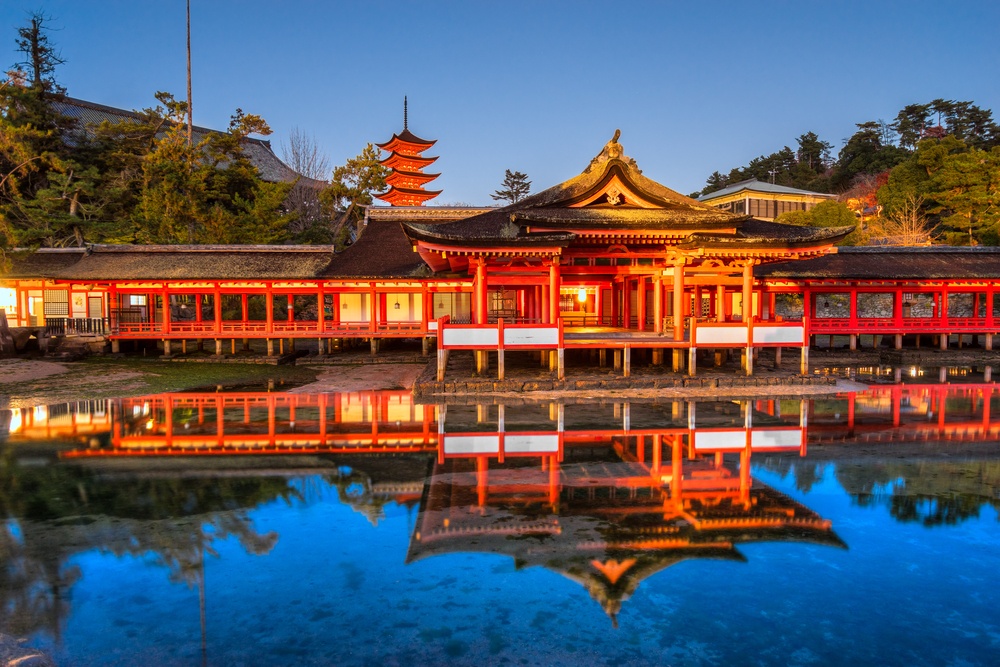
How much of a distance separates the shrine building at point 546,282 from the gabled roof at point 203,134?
16827mm

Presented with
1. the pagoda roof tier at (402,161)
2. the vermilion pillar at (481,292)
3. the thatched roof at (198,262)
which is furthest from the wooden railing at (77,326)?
the pagoda roof tier at (402,161)

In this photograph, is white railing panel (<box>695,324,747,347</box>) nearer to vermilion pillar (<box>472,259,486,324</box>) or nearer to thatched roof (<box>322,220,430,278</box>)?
vermilion pillar (<box>472,259,486,324</box>)

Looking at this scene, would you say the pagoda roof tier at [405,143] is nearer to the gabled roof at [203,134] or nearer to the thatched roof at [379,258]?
the gabled roof at [203,134]

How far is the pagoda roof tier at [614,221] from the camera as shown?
17.1m

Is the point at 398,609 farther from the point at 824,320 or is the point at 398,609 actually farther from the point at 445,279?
the point at 824,320

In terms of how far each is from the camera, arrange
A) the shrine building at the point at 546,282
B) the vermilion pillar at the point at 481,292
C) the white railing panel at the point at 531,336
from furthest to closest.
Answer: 1. the vermilion pillar at the point at 481,292
2. the shrine building at the point at 546,282
3. the white railing panel at the point at 531,336

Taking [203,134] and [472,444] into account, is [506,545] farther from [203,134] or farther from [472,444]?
[203,134]

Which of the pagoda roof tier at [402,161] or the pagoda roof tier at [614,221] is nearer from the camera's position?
the pagoda roof tier at [614,221]

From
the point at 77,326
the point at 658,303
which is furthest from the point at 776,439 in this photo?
the point at 77,326

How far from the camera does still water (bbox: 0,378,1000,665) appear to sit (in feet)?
16.4

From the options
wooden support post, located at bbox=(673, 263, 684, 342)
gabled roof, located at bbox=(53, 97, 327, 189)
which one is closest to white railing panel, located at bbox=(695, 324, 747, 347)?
wooden support post, located at bbox=(673, 263, 684, 342)

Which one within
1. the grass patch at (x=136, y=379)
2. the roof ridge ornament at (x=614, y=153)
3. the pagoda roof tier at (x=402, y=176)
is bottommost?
the grass patch at (x=136, y=379)

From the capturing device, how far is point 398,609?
547 cm

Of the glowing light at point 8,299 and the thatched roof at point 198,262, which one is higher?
the thatched roof at point 198,262
